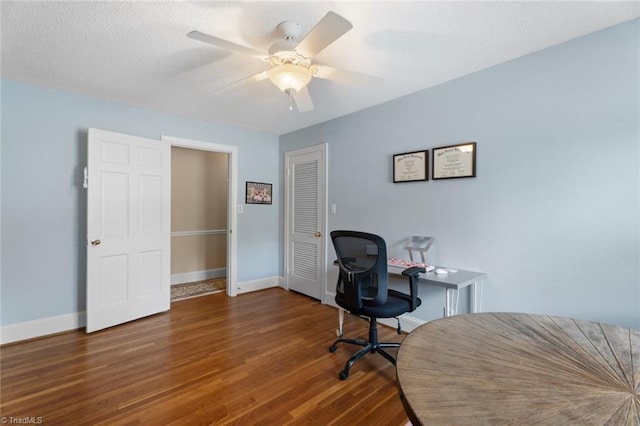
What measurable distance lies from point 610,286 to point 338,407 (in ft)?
6.21

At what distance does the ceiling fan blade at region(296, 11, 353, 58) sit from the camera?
133 cm

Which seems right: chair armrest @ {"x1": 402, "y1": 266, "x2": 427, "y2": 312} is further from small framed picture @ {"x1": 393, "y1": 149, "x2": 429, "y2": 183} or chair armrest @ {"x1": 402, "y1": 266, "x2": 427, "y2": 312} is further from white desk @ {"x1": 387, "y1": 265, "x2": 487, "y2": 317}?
small framed picture @ {"x1": 393, "y1": 149, "x2": 429, "y2": 183}

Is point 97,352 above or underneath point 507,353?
underneath

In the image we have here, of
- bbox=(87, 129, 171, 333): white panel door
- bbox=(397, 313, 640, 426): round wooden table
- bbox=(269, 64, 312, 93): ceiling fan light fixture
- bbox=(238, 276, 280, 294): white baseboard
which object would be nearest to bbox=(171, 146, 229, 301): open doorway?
bbox=(238, 276, 280, 294): white baseboard

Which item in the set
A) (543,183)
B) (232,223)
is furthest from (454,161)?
(232,223)

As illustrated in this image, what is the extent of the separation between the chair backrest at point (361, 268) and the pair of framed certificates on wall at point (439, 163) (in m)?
1.04

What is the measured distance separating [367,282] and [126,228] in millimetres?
2601

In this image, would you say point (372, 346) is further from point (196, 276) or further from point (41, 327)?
point (196, 276)

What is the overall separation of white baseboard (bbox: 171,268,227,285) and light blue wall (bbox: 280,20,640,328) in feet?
11.6

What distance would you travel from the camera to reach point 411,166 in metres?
2.81

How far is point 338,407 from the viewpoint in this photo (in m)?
1.77

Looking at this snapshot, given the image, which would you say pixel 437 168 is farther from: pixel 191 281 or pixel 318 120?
pixel 191 281

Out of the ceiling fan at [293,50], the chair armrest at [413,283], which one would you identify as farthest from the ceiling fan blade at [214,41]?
the chair armrest at [413,283]

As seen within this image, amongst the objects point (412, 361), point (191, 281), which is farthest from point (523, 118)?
point (191, 281)
